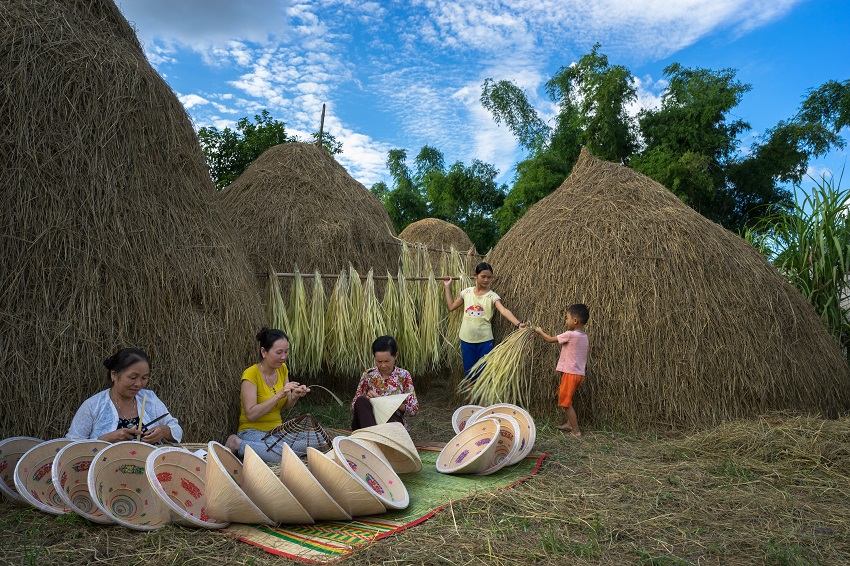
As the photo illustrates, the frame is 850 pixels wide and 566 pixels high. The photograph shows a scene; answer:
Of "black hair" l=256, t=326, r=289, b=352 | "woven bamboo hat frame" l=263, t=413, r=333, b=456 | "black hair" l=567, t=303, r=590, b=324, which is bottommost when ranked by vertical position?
"woven bamboo hat frame" l=263, t=413, r=333, b=456

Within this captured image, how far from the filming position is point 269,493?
285 centimetres

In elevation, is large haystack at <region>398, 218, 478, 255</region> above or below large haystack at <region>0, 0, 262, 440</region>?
above

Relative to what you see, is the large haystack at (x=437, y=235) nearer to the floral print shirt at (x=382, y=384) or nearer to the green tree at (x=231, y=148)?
the green tree at (x=231, y=148)

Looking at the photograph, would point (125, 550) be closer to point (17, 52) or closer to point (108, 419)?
point (108, 419)

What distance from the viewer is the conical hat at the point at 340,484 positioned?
293 cm

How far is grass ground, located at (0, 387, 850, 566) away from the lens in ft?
8.78

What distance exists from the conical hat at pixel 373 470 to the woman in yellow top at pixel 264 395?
590 millimetres

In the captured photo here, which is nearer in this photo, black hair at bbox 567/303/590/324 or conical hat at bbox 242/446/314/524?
conical hat at bbox 242/446/314/524

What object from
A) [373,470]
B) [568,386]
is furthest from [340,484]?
[568,386]

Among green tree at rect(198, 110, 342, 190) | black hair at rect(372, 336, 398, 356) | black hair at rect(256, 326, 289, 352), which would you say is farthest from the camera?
green tree at rect(198, 110, 342, 190)

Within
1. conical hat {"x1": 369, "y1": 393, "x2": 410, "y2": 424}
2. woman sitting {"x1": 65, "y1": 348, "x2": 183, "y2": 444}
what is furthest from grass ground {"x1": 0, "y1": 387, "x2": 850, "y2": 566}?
conical hat {"x1": 369, "y1": 393, "x2": 410, "y2": 424}

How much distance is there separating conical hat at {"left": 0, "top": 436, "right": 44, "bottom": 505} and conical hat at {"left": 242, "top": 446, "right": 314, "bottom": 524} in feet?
4.04

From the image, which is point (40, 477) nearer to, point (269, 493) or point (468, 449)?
point (269, 493)

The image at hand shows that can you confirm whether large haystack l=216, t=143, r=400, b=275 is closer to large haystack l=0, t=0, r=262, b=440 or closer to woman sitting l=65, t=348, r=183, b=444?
large haystack l=0, t=0, r=262, b=440
